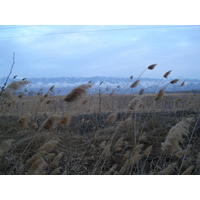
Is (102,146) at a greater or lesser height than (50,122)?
lesser

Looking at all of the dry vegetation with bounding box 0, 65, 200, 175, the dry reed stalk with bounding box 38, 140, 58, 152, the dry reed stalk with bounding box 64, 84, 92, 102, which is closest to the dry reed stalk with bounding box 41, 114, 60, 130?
the dry vegetation with bounding box 0, 65, 200, 175

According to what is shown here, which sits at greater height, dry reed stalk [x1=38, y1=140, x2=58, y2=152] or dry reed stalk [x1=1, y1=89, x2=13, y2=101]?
dry reed stalk [x1=1, y1=89, x2=13, y2=101]

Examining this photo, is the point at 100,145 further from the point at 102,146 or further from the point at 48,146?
the point at 48,146

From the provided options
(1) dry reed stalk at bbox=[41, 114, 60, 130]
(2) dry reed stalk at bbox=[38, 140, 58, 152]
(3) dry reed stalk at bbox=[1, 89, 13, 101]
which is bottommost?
(2) dry reed stalk at bbox=[38, 140, 58, 152]

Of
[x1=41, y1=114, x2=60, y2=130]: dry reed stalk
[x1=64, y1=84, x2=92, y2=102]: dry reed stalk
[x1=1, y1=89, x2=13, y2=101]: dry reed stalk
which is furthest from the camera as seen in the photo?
[x1=1, y1=89, x2=13, y2=101]: dry reed stalk

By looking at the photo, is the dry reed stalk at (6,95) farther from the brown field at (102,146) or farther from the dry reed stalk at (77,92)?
the dry reed stalk at (77,92)

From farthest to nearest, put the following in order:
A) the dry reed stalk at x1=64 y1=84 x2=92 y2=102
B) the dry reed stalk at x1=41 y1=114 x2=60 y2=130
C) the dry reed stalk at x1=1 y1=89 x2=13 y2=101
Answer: the dry reed stalk at x1=1 y1=89 x2=13 y2=101
the dry reed stalk at x1=64 y1=84 x2=92 y2=102
the dry reed stalk at x1=41 y1=114 x2=60 y2=130

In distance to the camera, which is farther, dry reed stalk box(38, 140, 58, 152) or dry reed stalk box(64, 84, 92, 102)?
dry reed stalk box(64, 84, 92, 102)

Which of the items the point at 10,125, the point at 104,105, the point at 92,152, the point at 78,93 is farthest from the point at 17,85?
the point at 104,105

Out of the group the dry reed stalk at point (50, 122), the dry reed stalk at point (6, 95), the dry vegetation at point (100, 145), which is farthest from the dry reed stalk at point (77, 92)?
the dry reed stalk at point (6, 95)

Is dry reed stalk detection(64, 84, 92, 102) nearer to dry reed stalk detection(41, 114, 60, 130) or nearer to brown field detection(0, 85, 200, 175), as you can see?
brown field detection(0, 85, 200, 175)

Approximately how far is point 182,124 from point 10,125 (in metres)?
4.23

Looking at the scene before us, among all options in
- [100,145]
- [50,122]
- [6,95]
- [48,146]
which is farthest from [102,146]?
[6,95]

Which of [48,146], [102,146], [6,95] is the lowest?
[102,146]
